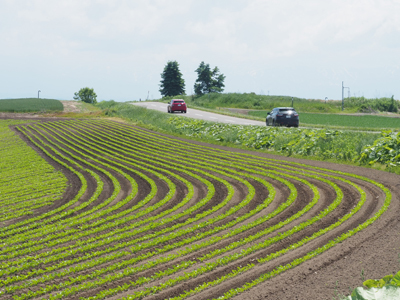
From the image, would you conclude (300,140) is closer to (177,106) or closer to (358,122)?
(358,122)

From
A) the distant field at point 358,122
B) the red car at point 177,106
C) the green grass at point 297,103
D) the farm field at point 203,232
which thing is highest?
the green grass at point 297,103

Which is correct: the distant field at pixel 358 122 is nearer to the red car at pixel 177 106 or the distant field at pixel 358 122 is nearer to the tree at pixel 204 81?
the red car at pixel 177 106

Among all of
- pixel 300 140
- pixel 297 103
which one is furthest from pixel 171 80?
pixel 300 140

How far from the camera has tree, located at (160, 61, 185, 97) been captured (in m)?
106

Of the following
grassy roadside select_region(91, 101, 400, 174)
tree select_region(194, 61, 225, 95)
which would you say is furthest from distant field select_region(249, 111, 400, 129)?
tree select_region(194, 61, 225, 95)

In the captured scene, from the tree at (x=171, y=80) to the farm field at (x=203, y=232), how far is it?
85187mm

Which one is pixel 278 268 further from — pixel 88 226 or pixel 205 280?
pixel 88 226

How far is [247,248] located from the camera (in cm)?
1042

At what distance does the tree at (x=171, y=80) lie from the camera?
106 m

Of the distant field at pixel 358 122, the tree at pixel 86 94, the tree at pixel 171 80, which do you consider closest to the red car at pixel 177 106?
the distant field at pixel 358 122

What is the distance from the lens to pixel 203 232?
39.0ft

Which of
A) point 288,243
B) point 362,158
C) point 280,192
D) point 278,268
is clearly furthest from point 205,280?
point 362,158

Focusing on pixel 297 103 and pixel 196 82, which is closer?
pixel 297 103

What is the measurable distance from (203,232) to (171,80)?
3806 inches
